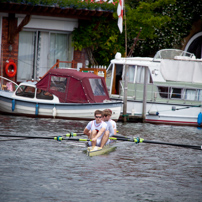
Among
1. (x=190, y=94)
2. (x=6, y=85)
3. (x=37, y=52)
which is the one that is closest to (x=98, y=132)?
(x=190, y=94)

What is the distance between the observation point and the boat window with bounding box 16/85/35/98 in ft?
76.9

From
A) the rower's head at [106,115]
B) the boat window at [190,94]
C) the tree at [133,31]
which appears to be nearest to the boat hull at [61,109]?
the boat window at [190,94]

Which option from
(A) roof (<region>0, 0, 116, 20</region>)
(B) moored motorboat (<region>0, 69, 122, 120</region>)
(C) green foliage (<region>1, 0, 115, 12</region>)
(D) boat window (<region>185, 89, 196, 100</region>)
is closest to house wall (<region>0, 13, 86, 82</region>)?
(A) roof (<region>0, 0, 116, 20</region>)

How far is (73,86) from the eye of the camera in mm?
23172

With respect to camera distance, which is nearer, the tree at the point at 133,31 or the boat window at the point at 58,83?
the boat window at the point at 58,83

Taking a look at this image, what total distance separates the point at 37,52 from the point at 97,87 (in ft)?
22.1

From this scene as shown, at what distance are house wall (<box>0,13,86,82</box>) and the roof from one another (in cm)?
89

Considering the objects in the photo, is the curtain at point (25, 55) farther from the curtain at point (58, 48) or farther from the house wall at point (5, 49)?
the curtain at point (58, 48)

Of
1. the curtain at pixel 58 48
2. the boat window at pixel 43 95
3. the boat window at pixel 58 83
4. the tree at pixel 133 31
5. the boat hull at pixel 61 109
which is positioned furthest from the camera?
the curtain at pixel 58 48

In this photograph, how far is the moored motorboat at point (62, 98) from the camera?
22.9 meters

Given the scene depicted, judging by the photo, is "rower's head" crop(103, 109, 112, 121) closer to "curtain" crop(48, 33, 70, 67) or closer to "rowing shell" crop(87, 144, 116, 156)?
"rowing shell" crop(87, 144, 116, 156)

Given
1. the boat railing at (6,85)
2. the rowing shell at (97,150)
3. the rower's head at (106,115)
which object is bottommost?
the rowing shell at (97,150)

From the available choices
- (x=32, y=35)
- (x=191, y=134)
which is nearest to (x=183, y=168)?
(x=191, y=134)

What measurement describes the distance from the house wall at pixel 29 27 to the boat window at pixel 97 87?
6116 mm
